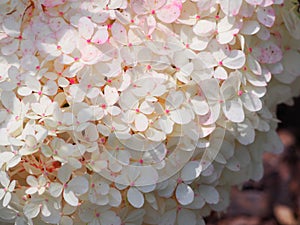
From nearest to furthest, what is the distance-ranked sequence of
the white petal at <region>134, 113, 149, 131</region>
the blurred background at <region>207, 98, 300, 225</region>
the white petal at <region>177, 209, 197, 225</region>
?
the white petal at <region>134, 113, 149, 131</region> < the white petal at <region>177, 209, 197, 225</region> < the blurred background at <region>207, 98, 300, 225</region>

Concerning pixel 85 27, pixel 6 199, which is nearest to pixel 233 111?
pixel 85 27

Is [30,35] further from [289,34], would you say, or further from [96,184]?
[289,34]

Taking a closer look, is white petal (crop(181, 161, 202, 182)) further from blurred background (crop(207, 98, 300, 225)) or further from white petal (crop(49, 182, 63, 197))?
blurred background (crop(207, 98, 300, 225))

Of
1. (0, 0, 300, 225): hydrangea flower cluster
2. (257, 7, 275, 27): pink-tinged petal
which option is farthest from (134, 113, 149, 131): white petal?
(257, 7, 275, 27): pink-tinged petal

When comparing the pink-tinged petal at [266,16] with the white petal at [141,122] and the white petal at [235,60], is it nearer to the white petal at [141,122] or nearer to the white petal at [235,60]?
the white petal at [235,60]

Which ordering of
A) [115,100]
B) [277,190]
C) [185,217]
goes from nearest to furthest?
[115,100] < [185,217] < [277,190]

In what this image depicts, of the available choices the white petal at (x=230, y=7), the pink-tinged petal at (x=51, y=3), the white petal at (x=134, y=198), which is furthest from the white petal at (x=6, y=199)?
the white petal at (x=230, y=7)

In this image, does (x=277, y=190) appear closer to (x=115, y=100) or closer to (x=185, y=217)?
(x=185, y=217)
